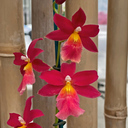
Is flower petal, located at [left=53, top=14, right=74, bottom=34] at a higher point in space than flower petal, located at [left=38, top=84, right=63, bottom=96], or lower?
higher

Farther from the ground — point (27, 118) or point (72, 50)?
point (72, 50)

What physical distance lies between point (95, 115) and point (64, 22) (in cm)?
27

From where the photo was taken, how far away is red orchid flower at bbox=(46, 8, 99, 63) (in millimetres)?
263

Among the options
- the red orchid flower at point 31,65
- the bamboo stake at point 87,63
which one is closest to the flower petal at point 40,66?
the red orchid flower at point 31,65

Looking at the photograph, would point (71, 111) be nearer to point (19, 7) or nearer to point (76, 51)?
point (76, 51)

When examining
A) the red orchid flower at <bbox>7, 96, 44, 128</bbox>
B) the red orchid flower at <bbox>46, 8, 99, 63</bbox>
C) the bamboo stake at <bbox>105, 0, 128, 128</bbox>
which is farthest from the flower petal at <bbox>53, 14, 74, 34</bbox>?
the bamboo stake at <bbox>105, 0, 128, 128</bbox>

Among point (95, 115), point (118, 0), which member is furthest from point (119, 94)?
point (118, 0)

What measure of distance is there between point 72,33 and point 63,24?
2 centimetres

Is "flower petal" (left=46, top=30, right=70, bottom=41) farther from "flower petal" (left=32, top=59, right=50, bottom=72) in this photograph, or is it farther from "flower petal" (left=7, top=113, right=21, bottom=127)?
"flower petal" (left=7, top=113, right=21, bottom=127)

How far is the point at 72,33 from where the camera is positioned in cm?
28

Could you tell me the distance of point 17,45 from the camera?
44cm

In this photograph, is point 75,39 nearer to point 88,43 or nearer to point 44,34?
point 88,43

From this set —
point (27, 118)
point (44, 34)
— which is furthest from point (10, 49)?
point (27, 118)

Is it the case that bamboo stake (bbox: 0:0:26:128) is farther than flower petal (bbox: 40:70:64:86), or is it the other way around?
bamboo stake (bbox: 0:0:26:128)
